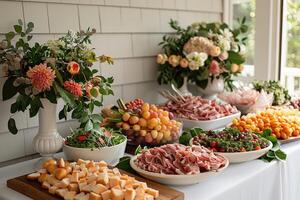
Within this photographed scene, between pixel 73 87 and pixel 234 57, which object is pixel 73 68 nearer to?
pixel 73 87

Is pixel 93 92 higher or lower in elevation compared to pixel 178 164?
higher

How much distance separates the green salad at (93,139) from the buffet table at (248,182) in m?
0.20

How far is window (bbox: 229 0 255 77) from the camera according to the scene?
257 cm

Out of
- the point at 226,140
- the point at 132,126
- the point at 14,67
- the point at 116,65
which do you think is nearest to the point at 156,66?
the point at 116,65

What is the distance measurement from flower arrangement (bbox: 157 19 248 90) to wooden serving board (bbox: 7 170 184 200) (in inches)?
39.8

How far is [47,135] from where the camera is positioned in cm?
133

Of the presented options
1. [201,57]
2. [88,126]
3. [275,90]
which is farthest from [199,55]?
[88,126]

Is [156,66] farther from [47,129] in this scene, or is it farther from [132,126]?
[47,129]

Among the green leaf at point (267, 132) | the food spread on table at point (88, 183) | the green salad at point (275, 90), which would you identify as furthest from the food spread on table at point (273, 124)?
the food spread on table at point (88, 183)

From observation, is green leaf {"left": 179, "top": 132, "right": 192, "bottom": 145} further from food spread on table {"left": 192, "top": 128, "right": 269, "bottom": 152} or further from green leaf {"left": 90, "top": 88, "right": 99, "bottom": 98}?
green leaf {"left": 90, "top": 88, "right": 99, "bottom": 98}

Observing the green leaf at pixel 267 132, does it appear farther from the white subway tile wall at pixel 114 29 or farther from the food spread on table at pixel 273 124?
the white subway tile wall at pixel 114 29

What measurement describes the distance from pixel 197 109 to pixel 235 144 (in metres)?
0.47

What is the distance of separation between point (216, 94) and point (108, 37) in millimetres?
794

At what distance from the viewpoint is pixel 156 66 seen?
2123 millimetres
